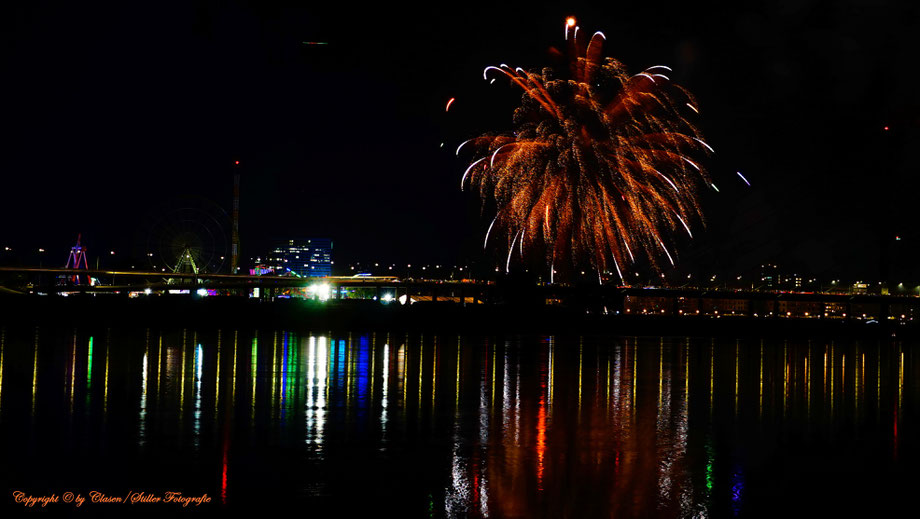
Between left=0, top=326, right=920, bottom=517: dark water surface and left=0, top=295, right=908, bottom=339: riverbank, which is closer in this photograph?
left=0, top=326, right=920, bottom=517: dark water surface

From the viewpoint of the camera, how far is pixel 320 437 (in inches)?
465

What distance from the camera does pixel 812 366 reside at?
1117 inches

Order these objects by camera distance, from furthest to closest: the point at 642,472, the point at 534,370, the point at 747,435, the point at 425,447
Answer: the point at 534,370 → the point at 747,435 → the point at 425,447 → the point at 642,472

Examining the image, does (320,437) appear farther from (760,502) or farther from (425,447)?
(760,502)

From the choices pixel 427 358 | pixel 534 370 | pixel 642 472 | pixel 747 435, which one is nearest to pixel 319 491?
pixel 642 472

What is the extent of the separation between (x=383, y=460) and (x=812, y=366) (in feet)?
71.7

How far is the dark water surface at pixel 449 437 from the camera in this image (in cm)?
876

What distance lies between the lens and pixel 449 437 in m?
12.2

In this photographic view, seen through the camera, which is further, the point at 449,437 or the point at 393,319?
the point at 393,319

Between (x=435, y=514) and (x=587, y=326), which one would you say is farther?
(x=587, y=326)

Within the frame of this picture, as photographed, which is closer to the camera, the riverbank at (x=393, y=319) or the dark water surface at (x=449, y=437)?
the dark water surface at (x=449, y=437)

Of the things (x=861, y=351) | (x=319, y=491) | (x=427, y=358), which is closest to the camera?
(x=319, y=491)

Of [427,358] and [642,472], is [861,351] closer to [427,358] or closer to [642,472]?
[427,358]

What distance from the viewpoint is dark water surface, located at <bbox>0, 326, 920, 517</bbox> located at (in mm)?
8758
